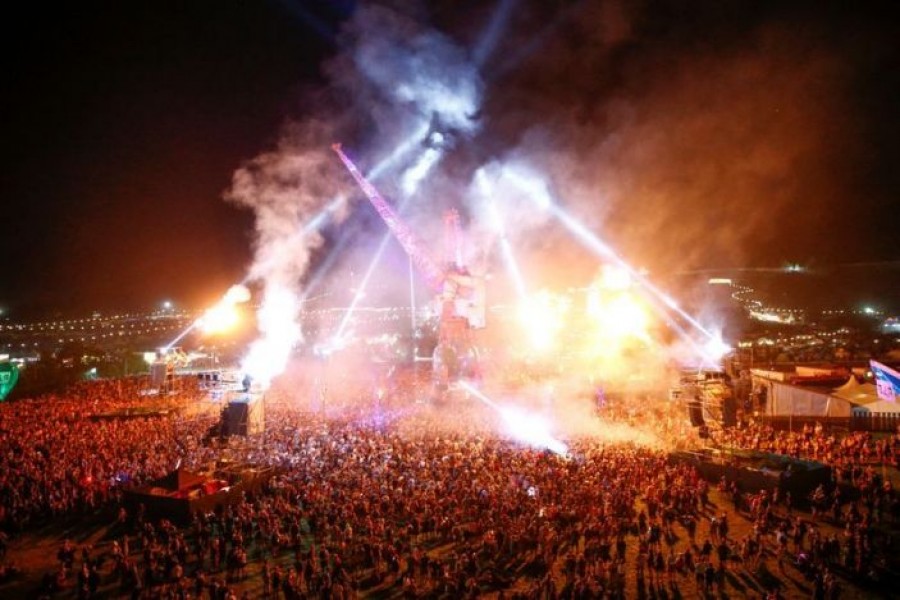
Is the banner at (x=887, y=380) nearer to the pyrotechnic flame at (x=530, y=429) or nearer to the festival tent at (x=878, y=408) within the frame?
the festival tent at (x=878, y=408)

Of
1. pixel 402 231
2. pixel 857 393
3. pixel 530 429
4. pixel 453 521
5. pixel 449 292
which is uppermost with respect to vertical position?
pixel 402 231

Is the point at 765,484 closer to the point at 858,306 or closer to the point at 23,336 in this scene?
the point at 858,306

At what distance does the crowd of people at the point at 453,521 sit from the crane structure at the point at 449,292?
17.7 metres

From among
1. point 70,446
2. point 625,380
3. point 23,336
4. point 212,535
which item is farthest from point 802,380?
point 23,336

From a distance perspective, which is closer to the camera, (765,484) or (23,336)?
(765,484)

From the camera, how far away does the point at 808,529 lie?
44.5 ft

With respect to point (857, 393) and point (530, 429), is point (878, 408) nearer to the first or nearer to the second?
point (857, 393)

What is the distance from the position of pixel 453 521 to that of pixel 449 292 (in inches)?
1072

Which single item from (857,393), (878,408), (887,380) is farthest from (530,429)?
(878,408)

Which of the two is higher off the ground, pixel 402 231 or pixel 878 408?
pixel 402 231

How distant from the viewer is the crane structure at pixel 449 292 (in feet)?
130

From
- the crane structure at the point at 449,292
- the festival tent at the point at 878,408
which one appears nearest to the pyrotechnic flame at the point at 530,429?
the crane structure at the point at 449,292

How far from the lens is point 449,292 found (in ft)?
133

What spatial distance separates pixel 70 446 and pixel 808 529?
23.7 m
